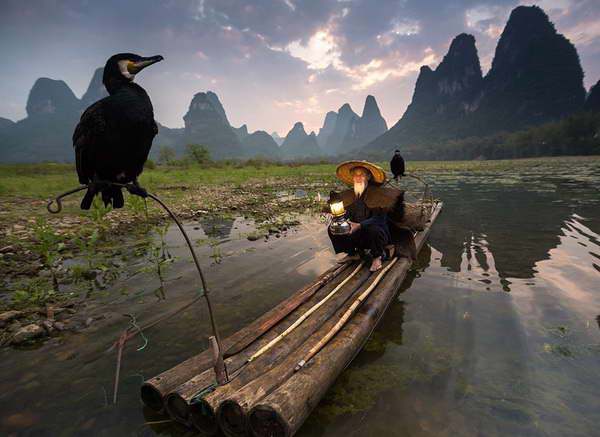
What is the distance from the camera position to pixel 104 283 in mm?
5684

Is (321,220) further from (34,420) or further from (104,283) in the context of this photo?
(34,420)

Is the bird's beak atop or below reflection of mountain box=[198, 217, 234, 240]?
atop

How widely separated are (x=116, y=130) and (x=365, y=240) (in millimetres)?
3936

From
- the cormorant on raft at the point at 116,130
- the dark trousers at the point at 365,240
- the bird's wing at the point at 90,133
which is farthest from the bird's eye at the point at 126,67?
the dark trousers at the point at 365,240

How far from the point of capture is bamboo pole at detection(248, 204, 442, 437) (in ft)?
6.76

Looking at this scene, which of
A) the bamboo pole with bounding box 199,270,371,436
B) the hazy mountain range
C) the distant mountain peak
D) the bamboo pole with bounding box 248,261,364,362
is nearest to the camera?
the bamboo pole with bounding box 199,270,371,436

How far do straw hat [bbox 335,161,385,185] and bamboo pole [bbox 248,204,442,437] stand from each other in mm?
2505

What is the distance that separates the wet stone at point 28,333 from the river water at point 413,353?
178 millimetres

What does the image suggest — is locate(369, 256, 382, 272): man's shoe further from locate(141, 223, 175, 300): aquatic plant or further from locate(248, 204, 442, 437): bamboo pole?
locate(141, 223, 175, 300): aquatic plant

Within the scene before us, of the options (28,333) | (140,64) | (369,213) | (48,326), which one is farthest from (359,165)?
(28,333)

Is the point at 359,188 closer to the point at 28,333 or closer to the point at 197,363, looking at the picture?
the point at 197,363

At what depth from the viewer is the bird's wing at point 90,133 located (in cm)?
251

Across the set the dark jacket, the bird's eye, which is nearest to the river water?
the dark jacket

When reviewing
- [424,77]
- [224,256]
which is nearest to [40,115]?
[424,77]
